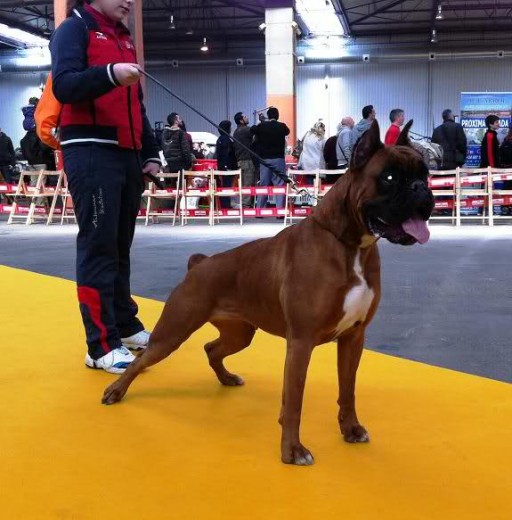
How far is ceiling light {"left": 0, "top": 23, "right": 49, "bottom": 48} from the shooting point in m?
24.2

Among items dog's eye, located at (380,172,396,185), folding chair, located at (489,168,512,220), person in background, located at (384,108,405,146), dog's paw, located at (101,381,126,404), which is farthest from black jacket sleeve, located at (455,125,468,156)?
dog's eye, located at (380,172,396,185)

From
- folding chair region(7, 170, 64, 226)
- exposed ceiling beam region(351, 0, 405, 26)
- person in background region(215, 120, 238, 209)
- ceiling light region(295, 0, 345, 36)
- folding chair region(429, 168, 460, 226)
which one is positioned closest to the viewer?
folding chair region(429, 168, 460, 226)

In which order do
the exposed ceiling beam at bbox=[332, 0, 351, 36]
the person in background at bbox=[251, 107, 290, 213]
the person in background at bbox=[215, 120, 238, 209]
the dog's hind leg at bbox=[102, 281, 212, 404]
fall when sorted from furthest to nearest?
the exposed ceiling beam at bbox=[332, 0, 351, 36], the person in background at bbox=[215, 120, 238, 209], the person in background at bbox=[251, 107, 290, 213], the dog's hind leg at bbox=[102, 281, 212, 404]

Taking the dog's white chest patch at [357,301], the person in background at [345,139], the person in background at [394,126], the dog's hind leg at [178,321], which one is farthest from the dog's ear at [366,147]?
the person in background at [345,139]

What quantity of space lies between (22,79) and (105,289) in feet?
89.8

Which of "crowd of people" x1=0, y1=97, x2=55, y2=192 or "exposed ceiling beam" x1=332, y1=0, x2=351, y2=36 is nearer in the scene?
"crowd of people" x1=0, y1=97, x2=55, y2=192

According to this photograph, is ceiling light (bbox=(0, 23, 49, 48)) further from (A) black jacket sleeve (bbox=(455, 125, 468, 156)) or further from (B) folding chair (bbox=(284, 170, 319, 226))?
(A) black jacket sleeve (bbox=(455, 125, 468, 156))

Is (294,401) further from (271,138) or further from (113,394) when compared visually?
(271,138)

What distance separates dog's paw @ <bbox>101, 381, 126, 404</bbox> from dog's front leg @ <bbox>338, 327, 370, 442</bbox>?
876 mm

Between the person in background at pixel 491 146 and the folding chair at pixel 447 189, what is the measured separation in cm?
71

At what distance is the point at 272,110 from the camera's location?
11414 mm

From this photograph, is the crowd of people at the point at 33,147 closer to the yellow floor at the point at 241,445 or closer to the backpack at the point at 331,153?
the backpack at the point at 331,153

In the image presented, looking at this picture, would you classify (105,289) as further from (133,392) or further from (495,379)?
(495,379)

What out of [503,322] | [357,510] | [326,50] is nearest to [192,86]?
[326,50]
